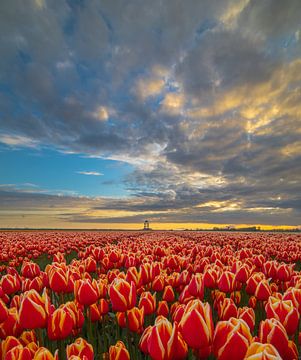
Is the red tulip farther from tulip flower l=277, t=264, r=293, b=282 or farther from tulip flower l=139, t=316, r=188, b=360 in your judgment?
tulip flower l=139, t=316, r=188, b=360

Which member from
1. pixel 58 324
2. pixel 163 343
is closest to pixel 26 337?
pixel 58 324

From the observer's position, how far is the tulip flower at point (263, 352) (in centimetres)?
149

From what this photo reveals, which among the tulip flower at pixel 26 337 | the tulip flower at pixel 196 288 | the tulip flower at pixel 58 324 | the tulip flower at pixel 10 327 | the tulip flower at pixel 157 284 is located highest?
the tulip flower at pixel 196 288

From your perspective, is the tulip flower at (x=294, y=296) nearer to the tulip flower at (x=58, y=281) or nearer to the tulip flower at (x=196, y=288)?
the tulip flower at (x=196, y=288)

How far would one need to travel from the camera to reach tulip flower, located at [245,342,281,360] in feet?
4.88

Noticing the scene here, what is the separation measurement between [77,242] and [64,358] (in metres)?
14.3

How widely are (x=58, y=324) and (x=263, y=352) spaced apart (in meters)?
1.83

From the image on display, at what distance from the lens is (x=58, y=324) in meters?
2.64

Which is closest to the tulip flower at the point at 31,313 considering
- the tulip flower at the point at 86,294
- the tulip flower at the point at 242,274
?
the tulip flower at the point at 86,294

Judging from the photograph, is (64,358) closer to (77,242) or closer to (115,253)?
(115,253)

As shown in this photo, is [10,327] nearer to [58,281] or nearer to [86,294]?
[86,294]

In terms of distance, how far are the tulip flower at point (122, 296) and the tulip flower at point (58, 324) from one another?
48 cm

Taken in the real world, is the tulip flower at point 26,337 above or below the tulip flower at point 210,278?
below

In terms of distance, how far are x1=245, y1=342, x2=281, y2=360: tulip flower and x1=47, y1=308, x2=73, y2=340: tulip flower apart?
164cm
